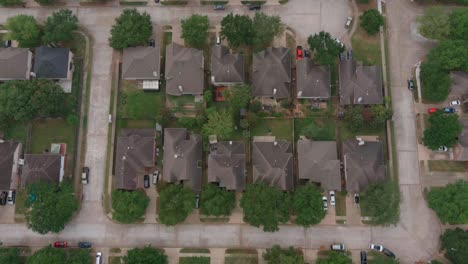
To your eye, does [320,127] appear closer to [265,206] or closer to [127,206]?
Result: [265,206]

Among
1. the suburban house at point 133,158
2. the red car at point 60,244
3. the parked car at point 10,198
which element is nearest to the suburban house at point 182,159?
the suburban house at point 133,158

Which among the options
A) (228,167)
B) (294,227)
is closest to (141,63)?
(228,167)

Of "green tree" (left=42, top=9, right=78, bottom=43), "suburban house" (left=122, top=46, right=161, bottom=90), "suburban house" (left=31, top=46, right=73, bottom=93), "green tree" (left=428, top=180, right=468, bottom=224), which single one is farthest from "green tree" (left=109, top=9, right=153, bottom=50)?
"green tree" (left=428, top=180, right=468, bottom=224)

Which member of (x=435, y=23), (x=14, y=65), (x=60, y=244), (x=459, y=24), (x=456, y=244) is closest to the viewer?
(x=456, y=244)

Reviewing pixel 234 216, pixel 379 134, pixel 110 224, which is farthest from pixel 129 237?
pixel 379 134

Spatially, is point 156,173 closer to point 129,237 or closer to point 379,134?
point 129,237

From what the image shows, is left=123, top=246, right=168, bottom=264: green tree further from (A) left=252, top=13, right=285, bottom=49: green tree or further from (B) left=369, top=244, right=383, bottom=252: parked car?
(A) left=252, top=13, right=285, bottom=49: green tree
